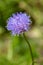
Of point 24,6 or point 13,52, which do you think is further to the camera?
point 24,6

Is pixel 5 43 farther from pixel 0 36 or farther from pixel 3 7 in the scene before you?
pixel 3 7

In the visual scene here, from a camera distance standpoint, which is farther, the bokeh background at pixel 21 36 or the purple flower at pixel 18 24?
the bokeh background at pixel 21 36

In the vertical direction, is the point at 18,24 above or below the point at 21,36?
below

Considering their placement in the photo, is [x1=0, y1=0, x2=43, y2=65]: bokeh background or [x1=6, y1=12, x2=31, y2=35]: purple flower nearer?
[x1=6, y1=12, x2=31, y2=35]: purple flower

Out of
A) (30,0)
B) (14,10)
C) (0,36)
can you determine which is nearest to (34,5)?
(30,0)

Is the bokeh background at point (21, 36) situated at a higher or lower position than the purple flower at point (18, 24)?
higher

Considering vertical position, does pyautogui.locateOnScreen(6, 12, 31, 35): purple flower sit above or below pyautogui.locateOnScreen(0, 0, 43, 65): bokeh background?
below

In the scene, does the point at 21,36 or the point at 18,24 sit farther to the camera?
the point at 21,36

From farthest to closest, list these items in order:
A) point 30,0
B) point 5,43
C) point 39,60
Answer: point 30,0 < point 5,43 < point 39,60
